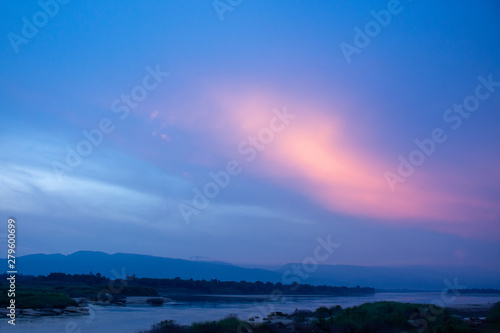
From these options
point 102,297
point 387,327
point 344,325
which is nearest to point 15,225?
point 344,325

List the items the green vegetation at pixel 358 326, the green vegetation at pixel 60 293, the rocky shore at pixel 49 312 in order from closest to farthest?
the green vegetation at pixel 358 326 < the rocky shore at pixel 49 312 < the green vegetation at pixel 60 293

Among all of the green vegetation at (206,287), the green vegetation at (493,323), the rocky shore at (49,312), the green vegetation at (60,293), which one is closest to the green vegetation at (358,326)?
the green vegetation at (493,323)

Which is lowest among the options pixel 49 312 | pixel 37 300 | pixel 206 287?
pixel 206 287

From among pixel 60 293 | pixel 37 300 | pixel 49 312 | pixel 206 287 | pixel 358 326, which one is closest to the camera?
pixel 358 326

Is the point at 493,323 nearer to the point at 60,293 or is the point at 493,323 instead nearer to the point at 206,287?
the point at 60,293

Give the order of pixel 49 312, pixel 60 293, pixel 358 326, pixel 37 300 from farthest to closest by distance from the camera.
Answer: pixel 60 293
pixel 37 300
pixel 49 312
pixel 358 326

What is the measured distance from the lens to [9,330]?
26.3 m

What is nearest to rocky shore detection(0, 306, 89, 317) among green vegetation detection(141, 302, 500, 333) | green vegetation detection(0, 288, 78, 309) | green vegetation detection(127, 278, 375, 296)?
green vegetation detection(0, 288, 78, 309)

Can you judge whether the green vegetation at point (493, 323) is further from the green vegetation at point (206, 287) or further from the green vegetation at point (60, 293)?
the green vegetation at point (206, 287)

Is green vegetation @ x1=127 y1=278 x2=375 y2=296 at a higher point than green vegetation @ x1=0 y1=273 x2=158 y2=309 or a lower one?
lower

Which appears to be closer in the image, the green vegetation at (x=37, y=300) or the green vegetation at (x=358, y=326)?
the green vegetation at (x=358, y=326)

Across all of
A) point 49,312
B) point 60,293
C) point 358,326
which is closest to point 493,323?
point 358,326

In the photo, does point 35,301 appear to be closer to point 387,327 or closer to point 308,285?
point 387,327

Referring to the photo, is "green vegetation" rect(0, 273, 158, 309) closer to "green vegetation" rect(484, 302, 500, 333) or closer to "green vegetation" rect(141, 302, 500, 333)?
"green vegetation" rect(141, 302, 500, 333)
